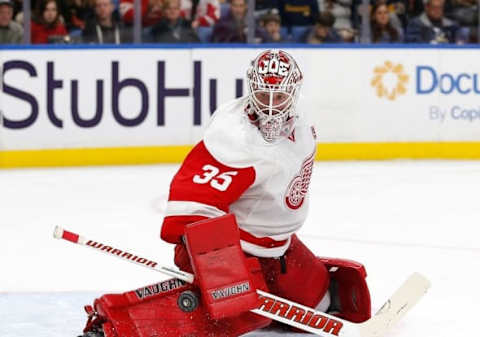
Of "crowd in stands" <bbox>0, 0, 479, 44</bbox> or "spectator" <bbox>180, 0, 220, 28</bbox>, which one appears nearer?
"crowd in stands" <bbox>0, 0, 479, 44</bbox>

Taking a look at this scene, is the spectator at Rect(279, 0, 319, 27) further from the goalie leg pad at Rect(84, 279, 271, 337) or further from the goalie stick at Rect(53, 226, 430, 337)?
the goalie leg pad at Rect(84, 279, 271, 337)

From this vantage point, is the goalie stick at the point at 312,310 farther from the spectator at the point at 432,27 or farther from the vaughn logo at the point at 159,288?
the spectator at the point at 432,27

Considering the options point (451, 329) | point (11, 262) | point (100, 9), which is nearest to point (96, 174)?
point (100, 9)

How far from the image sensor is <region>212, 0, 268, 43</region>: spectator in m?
8.31

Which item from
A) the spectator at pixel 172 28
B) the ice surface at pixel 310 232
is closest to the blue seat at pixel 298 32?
the spectator at pixel 172 28

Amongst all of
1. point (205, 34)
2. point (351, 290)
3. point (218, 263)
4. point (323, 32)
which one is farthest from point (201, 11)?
point (218, 263)

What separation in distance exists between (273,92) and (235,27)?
188 inches

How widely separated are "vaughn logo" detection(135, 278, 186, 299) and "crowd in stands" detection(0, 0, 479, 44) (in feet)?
14.7

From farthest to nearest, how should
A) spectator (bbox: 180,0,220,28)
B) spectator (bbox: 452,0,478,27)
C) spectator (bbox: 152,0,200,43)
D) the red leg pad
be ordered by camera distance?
1. spectator (bbox: 452,0,478,27)
2. spectator (bbox: 180,0,220,28)
3. spectator (bbox: 152,0,200,43)
4. the red leg pad

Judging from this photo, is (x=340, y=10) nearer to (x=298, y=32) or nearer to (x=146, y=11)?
(x=298, y=32)

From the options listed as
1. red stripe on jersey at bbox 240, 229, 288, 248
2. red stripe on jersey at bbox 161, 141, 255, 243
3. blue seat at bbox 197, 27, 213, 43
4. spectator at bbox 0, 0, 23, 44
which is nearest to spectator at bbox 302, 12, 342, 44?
blue seat at bbox 197, 27, 213, 43

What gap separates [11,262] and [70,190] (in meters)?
1.89

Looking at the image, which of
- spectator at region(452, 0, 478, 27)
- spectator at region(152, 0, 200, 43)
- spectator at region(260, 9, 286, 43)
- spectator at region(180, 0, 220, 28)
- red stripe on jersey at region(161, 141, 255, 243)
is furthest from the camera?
spectator at region(452, 0, 478, 27)

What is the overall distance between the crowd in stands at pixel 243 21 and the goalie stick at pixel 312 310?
14.7 ft
